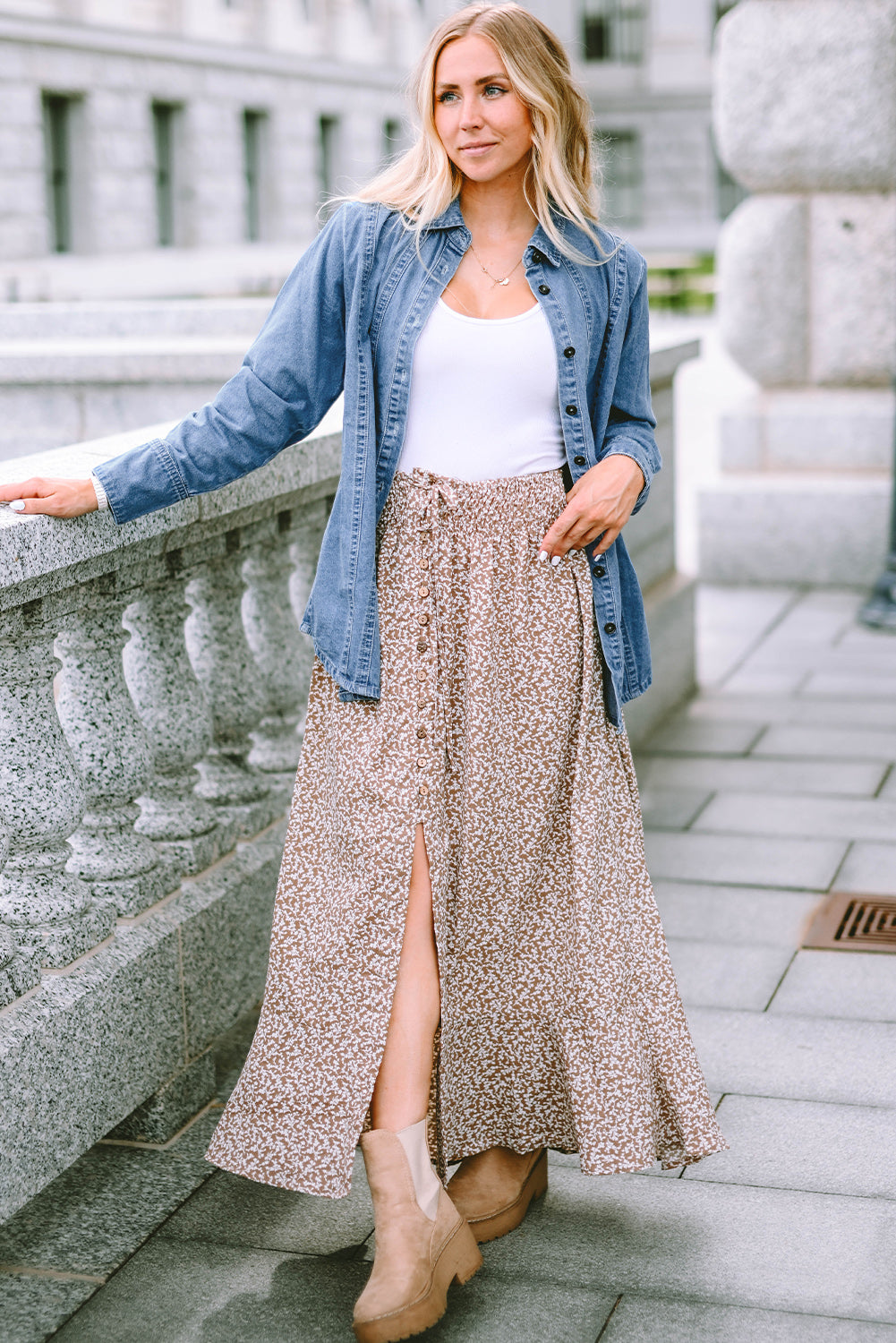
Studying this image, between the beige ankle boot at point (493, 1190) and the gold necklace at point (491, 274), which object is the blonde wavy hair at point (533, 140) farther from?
the beige ankle boot at point (493, 1190)

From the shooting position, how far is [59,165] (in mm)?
24766

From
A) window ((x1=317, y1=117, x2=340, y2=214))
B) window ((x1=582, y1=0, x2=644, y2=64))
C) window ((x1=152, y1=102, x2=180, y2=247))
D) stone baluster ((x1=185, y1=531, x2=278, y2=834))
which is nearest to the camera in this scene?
stone baluster ((x1=185, y1=531, x2=278, y2=834))

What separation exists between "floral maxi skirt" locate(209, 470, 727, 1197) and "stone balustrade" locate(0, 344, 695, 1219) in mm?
338

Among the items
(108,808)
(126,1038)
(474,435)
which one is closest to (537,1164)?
(126,1038)

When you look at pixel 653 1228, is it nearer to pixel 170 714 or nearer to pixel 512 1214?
pixel 512 1214

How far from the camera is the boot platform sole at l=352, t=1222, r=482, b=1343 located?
2.51 m

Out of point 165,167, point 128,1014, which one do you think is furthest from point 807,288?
point 165,167

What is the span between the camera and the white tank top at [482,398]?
2.62 metres

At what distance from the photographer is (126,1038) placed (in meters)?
3.11

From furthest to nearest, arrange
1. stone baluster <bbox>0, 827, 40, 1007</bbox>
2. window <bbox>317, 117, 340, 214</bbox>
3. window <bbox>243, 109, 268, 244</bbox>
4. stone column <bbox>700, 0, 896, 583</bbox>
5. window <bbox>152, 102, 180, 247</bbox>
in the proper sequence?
window <bbox>317, 117, 340, 214</bbox> < window <bbox>243, 109, 268, 244</bbox> < window <bbox>152, 102, 180, 247</bbox> < stone column <bbox>700, 0, 896, 583</bbox> < stone baluster <bbox>0, 827, 40, 1007</bbox>

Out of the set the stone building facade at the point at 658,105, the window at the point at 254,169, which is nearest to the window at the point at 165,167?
the window at the point at 254,169

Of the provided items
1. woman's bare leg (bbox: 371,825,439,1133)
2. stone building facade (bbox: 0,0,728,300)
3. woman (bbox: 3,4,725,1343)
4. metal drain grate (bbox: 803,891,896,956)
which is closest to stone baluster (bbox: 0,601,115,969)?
woman (bbox: 3,4,725,1343)

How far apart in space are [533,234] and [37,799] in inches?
47.3

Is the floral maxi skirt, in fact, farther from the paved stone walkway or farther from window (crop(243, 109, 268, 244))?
window (crop(243, 109, 268, 244))
